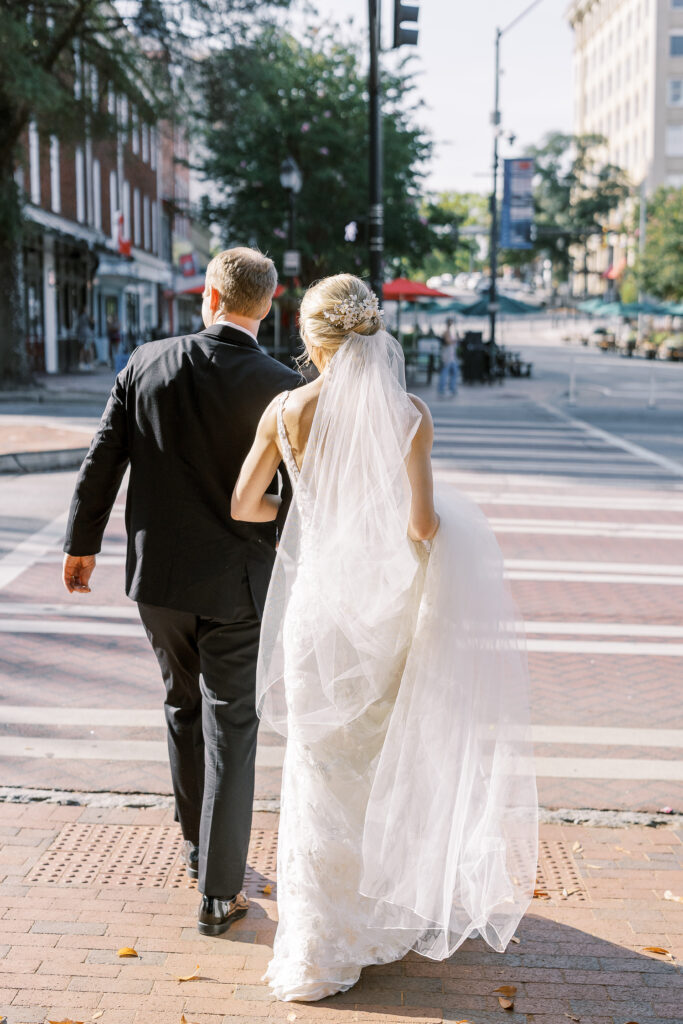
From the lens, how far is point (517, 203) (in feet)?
104

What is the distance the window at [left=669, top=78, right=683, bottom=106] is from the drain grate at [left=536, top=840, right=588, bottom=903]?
93.7 meters

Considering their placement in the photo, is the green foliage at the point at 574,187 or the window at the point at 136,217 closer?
the window at the point at 136,217

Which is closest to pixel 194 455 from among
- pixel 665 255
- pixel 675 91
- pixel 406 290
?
pixel 406 290

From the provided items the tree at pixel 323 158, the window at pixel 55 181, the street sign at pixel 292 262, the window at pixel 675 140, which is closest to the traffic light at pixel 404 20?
the street sign at pixel 292 262

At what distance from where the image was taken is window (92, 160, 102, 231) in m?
39.7

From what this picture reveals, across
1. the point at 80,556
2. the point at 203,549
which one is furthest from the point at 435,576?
the point at 80,556

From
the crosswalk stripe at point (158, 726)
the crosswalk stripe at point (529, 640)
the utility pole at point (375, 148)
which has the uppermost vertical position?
the utility pole at point (375, 148)

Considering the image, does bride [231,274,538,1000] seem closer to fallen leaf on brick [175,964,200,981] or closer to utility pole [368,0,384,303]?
fallen leaf on brick [175,964,200,981]

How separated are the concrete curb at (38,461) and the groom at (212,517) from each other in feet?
33.7

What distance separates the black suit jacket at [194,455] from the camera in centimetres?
328

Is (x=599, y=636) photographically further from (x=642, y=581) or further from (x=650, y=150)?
(x=650, y=150)

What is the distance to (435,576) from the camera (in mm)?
3135

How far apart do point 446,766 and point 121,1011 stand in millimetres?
1075

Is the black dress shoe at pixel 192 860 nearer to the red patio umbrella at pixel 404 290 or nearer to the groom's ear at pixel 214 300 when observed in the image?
the groom's ear at pixel 214 300
